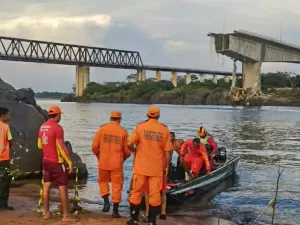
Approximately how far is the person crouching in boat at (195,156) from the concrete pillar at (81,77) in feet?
435

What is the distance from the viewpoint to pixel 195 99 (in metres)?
134

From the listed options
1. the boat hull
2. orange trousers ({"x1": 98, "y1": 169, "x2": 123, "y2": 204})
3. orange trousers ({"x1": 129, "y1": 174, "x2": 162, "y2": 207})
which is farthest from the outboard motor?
orange trousers ({"x1": 129, "y1": 174, "x2": 162, "y2": 207})

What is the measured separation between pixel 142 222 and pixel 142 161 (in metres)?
1.54

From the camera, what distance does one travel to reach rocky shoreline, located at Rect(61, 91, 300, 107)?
114 meters

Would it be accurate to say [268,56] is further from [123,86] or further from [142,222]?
[142,222]

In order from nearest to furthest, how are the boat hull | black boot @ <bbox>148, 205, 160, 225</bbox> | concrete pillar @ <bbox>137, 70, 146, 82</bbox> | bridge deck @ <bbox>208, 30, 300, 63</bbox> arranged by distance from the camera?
black boot @ <bbox>148, 205, 160, 225</bbox> < the boat hull < bridge deck @ <bbox>208, 30, 300, 63</bbox> < concrete pillar @ <bbox>137, 70, 146, 82</bbox>

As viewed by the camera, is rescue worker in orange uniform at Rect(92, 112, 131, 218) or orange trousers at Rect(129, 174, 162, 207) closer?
orange trousers at Rect(129, 174, 162, 207)

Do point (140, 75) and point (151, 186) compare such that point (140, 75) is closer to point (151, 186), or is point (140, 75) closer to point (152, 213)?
point (152, 213)

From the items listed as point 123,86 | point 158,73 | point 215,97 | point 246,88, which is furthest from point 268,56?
point 123,86

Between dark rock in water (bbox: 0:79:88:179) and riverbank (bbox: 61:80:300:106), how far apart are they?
100 meters

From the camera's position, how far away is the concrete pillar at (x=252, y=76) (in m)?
103

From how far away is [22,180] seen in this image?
47.2 ft

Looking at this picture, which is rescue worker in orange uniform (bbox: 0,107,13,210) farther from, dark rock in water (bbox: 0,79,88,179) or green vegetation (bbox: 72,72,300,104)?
green vegetation (bbox: 72,72,300,104)

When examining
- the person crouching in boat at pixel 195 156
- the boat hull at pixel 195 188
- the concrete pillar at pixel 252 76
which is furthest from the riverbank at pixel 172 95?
the person crouching in boat at pixel 195 156
